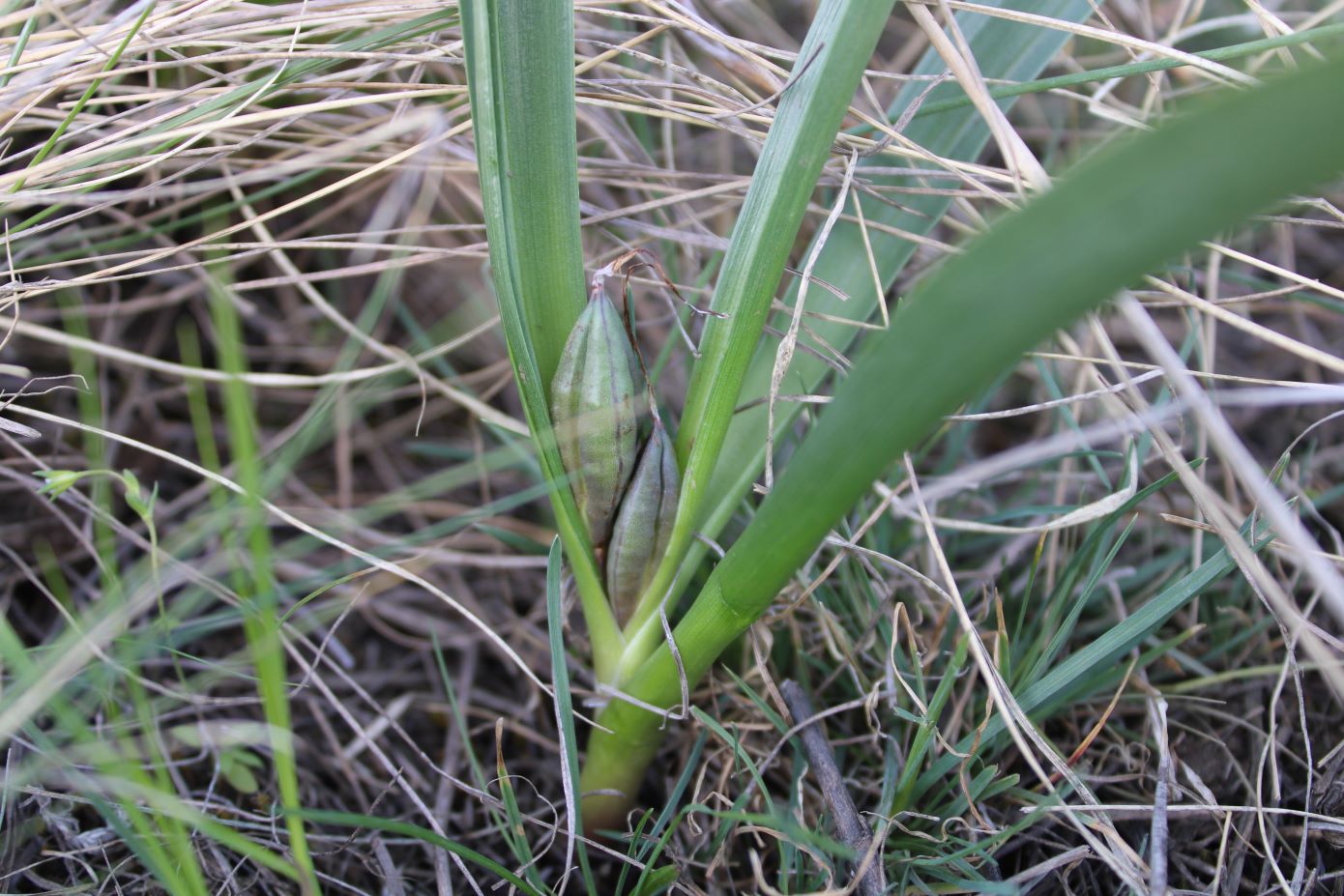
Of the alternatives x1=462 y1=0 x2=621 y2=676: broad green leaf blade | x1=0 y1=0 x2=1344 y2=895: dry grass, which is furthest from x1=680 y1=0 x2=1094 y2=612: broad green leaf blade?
x1=462 y1=0 x2=621 y2=676: broad green leaf blade

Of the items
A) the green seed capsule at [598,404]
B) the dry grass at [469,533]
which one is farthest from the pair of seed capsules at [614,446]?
the dry grass at [469,533]

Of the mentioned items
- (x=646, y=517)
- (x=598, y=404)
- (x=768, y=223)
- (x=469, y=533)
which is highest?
(x=768, y=223)

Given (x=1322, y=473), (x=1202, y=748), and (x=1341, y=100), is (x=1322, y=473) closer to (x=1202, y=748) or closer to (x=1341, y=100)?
(x=1202, y=748)

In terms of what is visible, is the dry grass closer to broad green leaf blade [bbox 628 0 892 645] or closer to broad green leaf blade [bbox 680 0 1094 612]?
broad green leaf blade [bbox 680 0 1094 612]

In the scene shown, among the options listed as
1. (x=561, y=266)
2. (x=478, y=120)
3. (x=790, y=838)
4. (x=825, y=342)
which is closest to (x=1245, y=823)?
(x=790, y=838)

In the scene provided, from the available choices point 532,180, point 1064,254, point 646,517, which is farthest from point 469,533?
point 1064,254

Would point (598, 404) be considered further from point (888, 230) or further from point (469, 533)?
point (469, 533)

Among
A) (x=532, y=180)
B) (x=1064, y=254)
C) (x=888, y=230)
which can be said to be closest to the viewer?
(x=1064, y=254)
